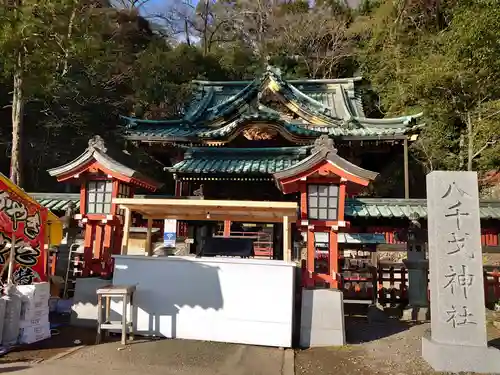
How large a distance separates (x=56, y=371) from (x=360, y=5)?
39.3 metres

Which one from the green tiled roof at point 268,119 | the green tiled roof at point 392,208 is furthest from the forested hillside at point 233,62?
the green tiled roof at point 392,208

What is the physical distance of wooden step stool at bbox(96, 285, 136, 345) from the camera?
272 inches

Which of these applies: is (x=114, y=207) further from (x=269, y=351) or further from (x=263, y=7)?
(x=263, y=7)

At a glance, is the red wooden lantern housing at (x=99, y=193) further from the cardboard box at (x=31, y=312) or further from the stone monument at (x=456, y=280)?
the stone monument at (x=456, y=280)

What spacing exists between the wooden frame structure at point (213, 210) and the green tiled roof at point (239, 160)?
249cm

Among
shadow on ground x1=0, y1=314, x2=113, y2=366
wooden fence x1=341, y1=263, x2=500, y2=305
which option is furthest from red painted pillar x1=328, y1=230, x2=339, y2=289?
shadow on ground x1=0, y1=314, x2=113, y2=366

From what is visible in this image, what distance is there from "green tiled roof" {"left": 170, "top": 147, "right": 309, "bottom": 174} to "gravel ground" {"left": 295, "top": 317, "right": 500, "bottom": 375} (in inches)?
199

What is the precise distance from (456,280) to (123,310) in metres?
5.52

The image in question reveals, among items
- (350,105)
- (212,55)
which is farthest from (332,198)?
(212,55)

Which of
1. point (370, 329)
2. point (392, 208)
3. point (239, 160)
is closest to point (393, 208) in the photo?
point (392, 208)

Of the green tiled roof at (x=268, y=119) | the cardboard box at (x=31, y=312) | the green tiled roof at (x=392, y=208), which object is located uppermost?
the green tiled roof at (x=268, y=119)

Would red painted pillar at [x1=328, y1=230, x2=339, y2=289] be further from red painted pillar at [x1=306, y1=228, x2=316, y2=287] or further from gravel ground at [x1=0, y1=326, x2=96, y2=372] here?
gravel ground at [x1=0, y1=326, x2=96, y2=372]

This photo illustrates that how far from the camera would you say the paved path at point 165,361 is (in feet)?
18.2

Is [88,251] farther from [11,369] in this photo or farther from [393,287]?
[393,287]
